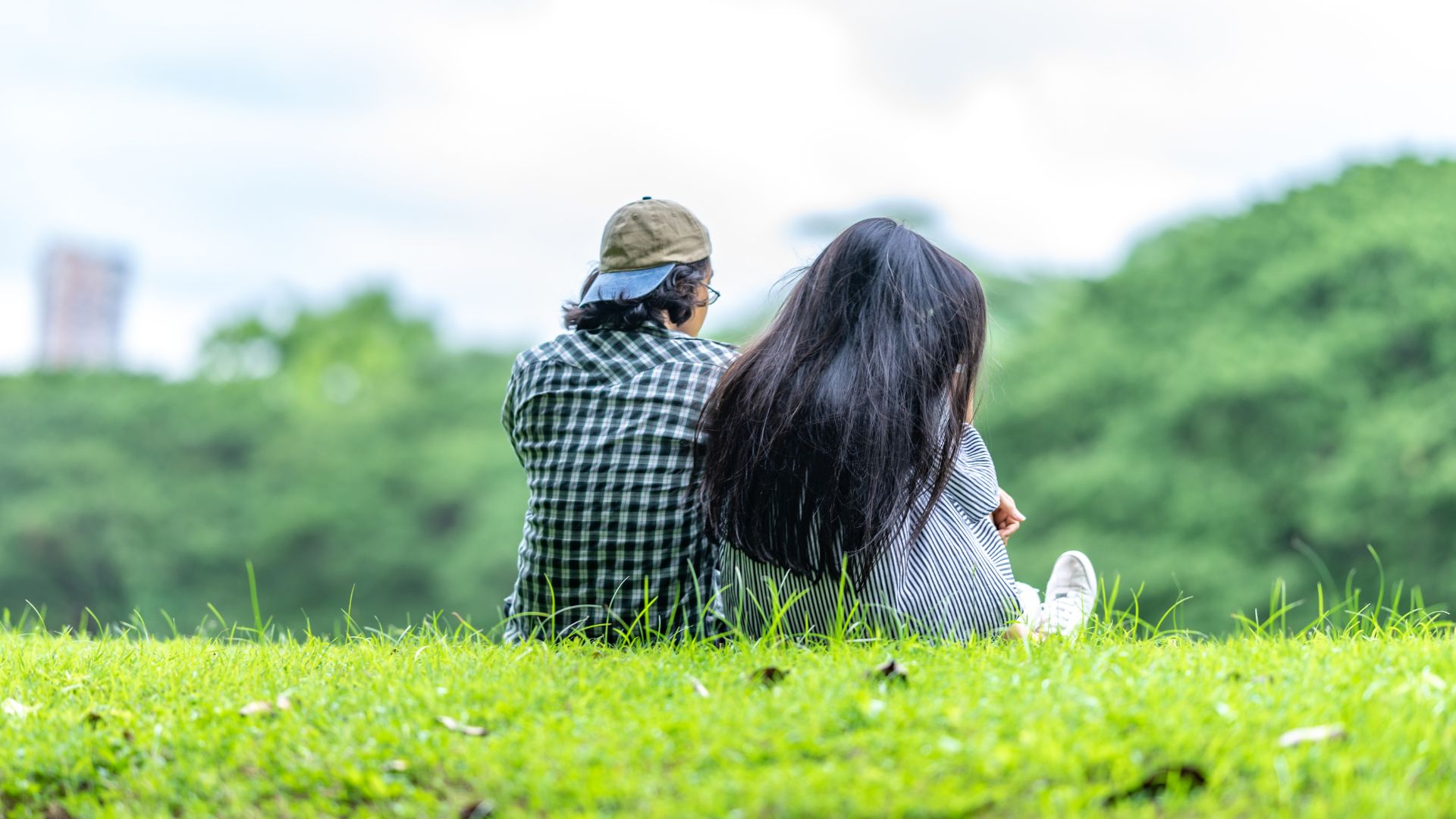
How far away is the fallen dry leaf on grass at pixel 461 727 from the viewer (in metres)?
2.40

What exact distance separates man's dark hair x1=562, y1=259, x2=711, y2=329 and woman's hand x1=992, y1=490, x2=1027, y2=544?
971mm

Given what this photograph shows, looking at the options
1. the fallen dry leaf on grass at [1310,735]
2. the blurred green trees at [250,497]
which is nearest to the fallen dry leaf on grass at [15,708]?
the fallen dry leaf on grass at [1310,735]

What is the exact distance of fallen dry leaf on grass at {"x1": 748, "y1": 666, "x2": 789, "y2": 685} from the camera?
2.64m

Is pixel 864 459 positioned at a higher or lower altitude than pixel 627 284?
lower

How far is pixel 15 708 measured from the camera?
287 cm

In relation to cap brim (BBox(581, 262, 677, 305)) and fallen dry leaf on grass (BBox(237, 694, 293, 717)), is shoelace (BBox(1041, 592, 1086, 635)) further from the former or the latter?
fallen dry leaf on grass (BBox(237, 694, 293, 717))

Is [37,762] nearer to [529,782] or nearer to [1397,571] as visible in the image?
[529,782]

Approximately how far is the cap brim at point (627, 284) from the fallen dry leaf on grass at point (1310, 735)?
189 centimetres

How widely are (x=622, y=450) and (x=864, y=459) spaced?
659 millimetres

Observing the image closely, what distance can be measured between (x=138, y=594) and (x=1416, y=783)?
23.0 meters

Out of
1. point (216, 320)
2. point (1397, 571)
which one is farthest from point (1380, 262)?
point (216, 320)

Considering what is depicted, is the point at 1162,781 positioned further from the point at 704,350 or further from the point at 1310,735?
the point at 704,350

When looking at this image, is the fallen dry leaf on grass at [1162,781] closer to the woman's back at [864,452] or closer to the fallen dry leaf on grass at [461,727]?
the woman's back at [864,452]

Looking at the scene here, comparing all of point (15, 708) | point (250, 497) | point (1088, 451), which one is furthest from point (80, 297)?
point (15, 708)
